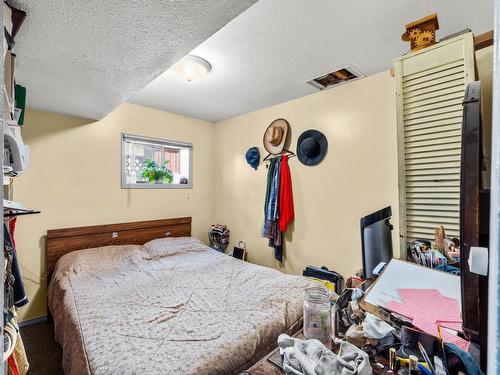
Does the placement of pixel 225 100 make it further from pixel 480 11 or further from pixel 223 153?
pixel 480 11

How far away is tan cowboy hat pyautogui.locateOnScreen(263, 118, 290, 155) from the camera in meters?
3.04

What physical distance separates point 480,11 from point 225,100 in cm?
229

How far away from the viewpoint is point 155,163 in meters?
3.42

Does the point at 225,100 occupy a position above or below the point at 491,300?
above

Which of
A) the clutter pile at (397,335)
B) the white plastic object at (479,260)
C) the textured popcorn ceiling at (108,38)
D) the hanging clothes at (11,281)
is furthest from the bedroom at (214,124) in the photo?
the hanging clothes at (11,281)

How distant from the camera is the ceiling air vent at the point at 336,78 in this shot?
7.39 ft

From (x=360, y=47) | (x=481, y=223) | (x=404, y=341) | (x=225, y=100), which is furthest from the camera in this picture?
(x=225, y=100)

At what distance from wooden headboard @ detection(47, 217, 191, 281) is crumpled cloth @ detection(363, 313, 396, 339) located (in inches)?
115

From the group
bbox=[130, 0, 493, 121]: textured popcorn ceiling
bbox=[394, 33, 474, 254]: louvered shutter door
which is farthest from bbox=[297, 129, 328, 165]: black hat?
bbox=[394, 33, 474, 254]: louvered shutter door

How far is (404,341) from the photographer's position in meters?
0.82

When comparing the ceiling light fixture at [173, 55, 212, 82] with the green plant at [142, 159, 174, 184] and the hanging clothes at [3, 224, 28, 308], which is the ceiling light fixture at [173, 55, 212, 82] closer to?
the green plant at [142, 159, 174, 184]

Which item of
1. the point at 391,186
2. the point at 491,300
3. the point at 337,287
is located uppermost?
the point at 391,186

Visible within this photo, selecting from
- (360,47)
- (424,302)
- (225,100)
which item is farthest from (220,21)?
(225,100)

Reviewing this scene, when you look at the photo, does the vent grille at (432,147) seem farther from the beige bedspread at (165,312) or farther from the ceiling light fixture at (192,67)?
the ceiling light fixture at (192,67)
